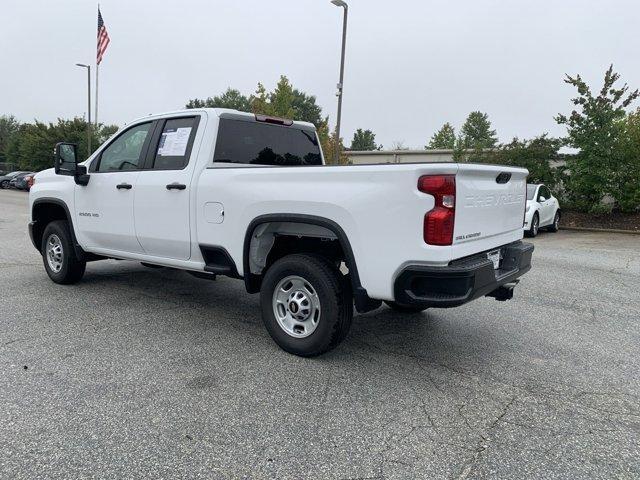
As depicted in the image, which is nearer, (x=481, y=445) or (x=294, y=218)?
(x=481, y=445)

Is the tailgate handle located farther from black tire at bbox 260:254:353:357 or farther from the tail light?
black tire at bbox 260:254:353:357

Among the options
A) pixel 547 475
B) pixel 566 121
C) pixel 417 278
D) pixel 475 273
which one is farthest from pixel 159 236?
pixel 566 121

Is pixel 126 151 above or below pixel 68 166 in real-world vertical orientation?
above

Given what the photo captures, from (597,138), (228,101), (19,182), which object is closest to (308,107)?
(228,101)

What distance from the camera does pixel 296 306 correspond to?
407 cm

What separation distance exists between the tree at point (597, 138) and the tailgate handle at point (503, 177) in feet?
47.5

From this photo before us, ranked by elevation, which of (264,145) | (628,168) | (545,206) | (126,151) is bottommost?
(545,206)

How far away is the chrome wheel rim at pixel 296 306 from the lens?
400cm

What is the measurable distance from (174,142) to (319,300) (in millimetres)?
2246

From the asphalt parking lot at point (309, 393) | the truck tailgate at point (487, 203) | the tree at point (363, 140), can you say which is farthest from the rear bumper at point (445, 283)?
the tree at point (363, 140)

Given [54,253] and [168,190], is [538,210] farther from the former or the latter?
[54,253]

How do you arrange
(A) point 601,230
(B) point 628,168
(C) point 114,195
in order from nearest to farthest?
1. (C) point 114,195
2. (A) point 601,230
3. (B) point 628,168

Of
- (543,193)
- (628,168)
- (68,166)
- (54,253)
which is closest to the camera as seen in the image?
(68,166)

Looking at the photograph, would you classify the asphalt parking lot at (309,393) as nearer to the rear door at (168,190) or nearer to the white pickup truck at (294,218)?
the white pickup truck at (294,218)
